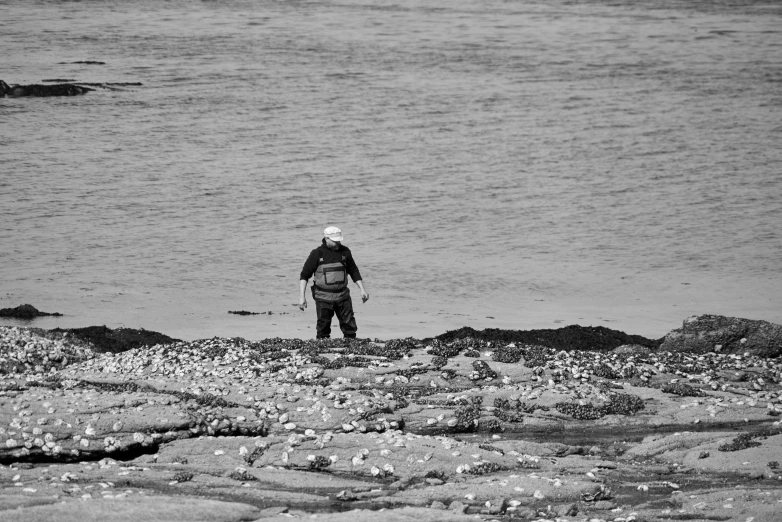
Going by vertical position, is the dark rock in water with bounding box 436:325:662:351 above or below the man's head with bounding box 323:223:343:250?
below

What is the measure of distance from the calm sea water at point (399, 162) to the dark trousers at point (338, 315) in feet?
20.1

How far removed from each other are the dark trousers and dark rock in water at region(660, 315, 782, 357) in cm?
649

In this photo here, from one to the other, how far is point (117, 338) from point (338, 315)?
638 cm

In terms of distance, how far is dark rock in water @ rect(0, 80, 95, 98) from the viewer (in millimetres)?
49844

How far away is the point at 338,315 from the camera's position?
19.3m

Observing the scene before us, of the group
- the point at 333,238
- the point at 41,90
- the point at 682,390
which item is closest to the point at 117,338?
the point at 333,238

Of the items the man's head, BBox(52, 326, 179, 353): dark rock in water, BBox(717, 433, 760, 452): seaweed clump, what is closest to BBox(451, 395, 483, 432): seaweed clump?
BBox(717, 433, 760, 452): seaweed clump

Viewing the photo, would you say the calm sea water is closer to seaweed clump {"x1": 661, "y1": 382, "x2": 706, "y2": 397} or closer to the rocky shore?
the rocky shore

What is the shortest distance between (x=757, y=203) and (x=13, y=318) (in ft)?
105

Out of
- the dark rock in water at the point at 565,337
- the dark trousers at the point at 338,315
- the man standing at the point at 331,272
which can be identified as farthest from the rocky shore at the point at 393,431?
the dark rock in water at the point at 565,337

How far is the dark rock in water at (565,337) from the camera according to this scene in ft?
73.4

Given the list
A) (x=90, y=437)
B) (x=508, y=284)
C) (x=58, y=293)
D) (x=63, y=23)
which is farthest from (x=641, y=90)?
(x=90, y=437)

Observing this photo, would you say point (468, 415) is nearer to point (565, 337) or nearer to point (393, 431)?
point (393, 431)

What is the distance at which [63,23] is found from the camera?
5622 cm
